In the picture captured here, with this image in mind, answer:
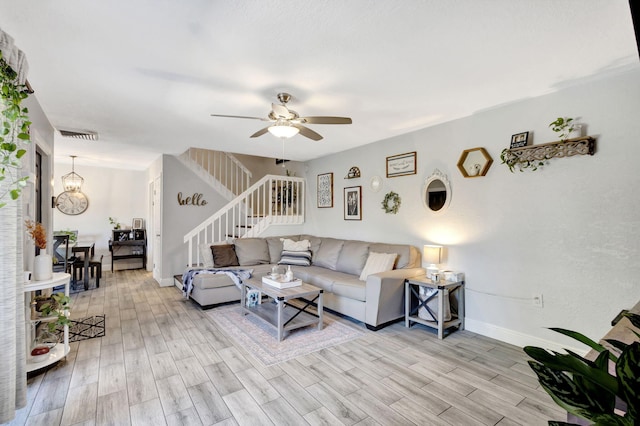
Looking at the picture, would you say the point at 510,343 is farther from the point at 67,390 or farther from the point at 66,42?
the point at 66,42

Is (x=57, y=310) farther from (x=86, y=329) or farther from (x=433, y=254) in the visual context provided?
(x=433, y=254)

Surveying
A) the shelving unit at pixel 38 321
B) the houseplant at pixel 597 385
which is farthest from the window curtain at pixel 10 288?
the houseplant at pixel 597 385

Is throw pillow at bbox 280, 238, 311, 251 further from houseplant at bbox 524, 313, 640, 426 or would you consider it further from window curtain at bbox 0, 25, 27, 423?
houseplant at bbox 524, 313, 640, 426

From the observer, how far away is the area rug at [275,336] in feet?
9.48

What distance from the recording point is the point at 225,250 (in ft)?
15.9

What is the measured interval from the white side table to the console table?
20.2ft

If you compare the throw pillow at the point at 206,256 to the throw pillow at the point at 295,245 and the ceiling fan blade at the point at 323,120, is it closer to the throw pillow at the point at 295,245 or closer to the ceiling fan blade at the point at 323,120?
the throw pillow at the point at 295,245

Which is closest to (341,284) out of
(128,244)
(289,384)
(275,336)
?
(275,336)

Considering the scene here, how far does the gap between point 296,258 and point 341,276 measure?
3.57 ft

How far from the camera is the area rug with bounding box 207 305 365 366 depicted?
2891mm

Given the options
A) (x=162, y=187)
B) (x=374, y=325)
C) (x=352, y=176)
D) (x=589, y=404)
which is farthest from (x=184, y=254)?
(x=589, y=404)

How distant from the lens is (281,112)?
2.64 meters

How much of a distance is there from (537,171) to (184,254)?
5.63 m

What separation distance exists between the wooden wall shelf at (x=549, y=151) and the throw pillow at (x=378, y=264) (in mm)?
1734
